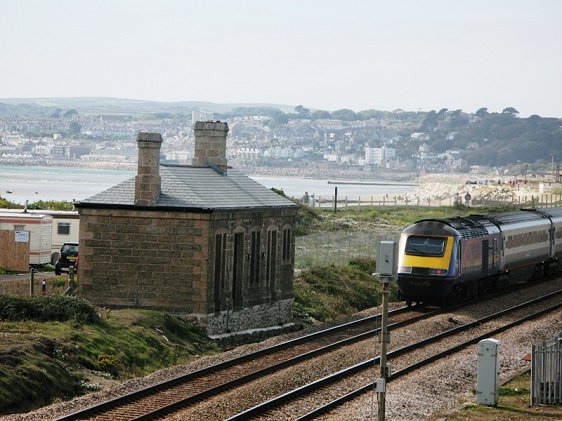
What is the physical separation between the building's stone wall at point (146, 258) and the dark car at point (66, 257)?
12.5 m

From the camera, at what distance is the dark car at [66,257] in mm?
48469

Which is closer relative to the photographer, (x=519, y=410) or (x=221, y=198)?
(x=519, y=410)

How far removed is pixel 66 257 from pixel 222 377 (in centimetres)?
2167

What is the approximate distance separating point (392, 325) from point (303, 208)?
160 ft

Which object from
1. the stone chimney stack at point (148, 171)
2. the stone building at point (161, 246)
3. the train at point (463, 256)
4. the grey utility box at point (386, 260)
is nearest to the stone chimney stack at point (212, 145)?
the stone building at point (161, 246)

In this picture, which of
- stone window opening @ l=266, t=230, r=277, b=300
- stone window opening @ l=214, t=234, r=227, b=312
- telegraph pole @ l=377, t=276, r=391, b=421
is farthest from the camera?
stone window opening @ l=266, t=230, r=277, b=300

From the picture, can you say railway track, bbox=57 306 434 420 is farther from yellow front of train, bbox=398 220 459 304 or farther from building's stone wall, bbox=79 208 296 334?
yellow front of train, bbox=398 220 459 304

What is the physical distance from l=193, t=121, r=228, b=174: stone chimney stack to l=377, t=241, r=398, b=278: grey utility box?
20992mm

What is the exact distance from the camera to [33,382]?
25.1 m

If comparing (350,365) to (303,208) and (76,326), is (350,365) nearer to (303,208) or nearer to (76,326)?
(76,326)

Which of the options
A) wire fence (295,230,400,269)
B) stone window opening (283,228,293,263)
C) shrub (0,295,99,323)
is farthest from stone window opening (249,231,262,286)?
wire fence (295,230,400,269)

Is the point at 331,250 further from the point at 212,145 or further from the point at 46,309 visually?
the point at 46,309

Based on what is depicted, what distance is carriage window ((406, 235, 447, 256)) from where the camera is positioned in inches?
1693

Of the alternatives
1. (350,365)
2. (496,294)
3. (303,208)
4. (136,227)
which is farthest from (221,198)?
(303,208)
